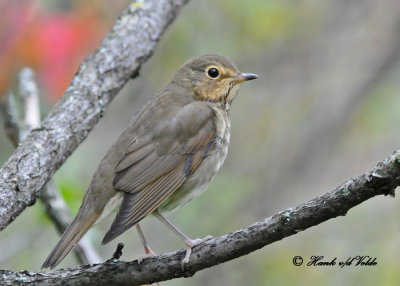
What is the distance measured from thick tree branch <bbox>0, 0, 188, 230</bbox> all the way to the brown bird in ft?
1.01

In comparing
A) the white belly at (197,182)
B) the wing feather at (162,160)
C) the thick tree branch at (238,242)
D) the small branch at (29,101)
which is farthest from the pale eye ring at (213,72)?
the thick tree branch at (238,242)

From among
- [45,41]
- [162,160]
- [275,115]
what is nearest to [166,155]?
[162,160]

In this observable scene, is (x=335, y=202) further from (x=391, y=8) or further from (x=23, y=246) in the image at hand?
(x=391, y=8)

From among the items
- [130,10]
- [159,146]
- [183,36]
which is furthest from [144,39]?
[183,36]

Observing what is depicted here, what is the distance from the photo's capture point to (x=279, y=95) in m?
9.68

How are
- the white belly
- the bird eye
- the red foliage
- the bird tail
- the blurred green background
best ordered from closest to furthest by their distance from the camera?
the bird tail, the white belly, the bird eye, the red foliage, the blurred green background

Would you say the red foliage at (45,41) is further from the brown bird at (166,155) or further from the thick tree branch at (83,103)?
the brown bird at (166,155)

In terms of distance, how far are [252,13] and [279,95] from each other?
1.87 m

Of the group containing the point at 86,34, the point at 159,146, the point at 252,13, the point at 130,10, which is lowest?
the point at 159,146

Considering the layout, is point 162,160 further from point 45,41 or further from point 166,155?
point 45,41

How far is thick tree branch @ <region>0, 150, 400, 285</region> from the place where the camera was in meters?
3.11

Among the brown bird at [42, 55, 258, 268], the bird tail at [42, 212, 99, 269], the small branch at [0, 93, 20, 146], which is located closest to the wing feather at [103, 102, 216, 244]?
the brown bird at [42, 55, 258, 268]

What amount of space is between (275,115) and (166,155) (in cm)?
451

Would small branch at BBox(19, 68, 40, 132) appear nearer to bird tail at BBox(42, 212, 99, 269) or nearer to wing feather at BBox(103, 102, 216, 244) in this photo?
wing feather at BBox(103, 102, 216, 244)
